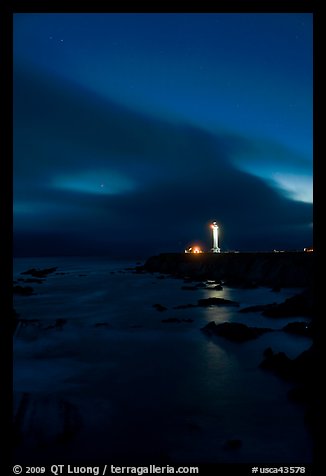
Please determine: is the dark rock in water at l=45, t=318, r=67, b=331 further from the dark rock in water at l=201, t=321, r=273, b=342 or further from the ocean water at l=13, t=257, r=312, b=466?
the dark rock in water at l=201, t=321, r=273, b=342

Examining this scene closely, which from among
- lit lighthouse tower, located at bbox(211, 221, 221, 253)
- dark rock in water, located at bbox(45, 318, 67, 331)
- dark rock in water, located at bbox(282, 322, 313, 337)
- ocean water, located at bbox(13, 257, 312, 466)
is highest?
lit lighthouse tower, located at bbox(211, 221, 221, 253)

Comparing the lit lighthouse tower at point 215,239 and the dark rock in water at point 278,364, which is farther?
the lit lighthouse tower at point 215,239

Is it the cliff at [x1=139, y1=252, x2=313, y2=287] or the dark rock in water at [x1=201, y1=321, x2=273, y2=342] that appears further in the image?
the cliff at [x1=139, y1=252, x2=313, y2=287]

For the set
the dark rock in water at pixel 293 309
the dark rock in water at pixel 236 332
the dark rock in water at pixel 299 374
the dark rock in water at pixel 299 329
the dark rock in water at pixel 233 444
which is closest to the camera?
the dark rock in water at pixel 233 444

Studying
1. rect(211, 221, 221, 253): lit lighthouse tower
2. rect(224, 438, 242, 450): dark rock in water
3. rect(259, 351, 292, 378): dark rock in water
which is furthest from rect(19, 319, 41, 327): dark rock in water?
rect(211, 221, 221, 253): lit lighthouse tower

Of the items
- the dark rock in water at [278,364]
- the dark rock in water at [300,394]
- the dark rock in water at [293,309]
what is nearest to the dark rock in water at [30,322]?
the dark rock in water at [293,309]

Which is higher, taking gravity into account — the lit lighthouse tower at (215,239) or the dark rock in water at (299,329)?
the lit lighthouse tower at (215,239)

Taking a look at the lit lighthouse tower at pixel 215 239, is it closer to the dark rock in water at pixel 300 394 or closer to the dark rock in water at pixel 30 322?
the dark rock in water at pixel 30 322

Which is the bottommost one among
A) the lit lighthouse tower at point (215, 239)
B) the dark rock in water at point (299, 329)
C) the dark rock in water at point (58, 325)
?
the dark rock in water at point (58, 325)
